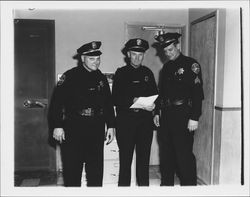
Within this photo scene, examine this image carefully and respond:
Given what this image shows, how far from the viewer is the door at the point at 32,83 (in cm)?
407

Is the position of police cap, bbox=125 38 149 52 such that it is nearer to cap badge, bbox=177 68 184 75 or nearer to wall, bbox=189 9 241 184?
cap badge, bbox=177 68 184 75

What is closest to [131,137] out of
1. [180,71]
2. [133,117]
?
[133,117]

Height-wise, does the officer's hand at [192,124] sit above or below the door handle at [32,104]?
below

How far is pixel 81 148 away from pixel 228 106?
1.56 metres

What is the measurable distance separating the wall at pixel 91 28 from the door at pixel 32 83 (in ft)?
0.31

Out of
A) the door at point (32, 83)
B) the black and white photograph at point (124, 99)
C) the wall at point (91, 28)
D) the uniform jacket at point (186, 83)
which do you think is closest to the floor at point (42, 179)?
the black and white photograph at point (124, 99)

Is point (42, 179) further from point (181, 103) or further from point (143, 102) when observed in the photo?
point (181, 103)

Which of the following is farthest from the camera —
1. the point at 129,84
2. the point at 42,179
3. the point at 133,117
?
the point at 42,179

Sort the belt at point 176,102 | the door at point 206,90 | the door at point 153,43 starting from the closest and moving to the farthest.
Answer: the belt at point 176,102 → the door at point 206,90 → the door at point 153,43

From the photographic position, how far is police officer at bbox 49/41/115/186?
8.97 ft

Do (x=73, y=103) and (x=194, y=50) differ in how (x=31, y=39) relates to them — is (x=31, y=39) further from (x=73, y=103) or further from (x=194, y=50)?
(x=194, y=50)

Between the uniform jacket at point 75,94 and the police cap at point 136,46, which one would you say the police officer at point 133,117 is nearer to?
the police cap at point 136,46

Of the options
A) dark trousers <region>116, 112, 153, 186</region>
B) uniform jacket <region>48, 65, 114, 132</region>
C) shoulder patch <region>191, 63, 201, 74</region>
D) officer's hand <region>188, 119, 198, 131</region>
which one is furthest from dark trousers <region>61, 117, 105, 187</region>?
shoulder patch <region>191, 63, 201, 74</region>

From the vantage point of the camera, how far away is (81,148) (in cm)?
→ 275
